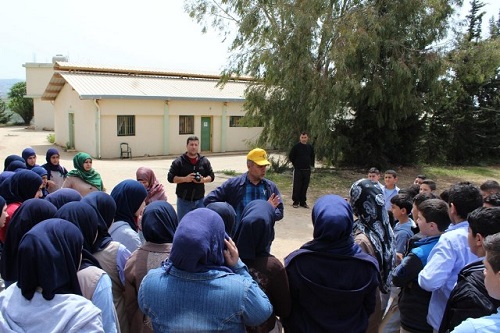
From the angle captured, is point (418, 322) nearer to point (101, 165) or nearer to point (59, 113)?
point (101, 165)

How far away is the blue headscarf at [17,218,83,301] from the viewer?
1.92 meters

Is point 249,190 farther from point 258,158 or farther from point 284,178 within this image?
point 284,178

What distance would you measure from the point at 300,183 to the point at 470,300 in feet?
26.2

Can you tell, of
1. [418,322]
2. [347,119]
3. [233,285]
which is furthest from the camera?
[347,119]

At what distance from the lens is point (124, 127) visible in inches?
800

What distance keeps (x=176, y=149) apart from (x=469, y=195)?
19.8 meters

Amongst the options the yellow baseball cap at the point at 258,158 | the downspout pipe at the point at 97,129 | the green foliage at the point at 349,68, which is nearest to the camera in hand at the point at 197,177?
the yellow baseball cap at the point at 258,158

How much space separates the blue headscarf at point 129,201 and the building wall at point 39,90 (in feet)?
114

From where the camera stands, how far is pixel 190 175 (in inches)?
222

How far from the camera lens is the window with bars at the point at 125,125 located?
66.0 feet

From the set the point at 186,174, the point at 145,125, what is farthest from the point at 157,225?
the point at 145,125

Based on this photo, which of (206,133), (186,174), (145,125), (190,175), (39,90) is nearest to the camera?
(190,175)

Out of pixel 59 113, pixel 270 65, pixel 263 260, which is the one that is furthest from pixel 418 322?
pixel 59 113

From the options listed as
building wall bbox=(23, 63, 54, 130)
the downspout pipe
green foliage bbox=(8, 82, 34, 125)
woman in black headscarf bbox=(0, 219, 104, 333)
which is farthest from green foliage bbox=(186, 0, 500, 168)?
green foliage bbox=(8, 82, 34, 125)
